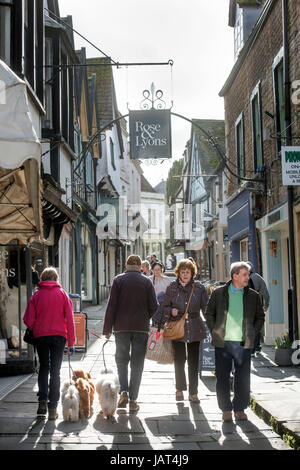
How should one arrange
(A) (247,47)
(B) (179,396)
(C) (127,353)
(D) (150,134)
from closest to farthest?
1. (C) (127,353)
2. (B) (179,396)
3. (D) (150,134)
4. (A) (247,47)

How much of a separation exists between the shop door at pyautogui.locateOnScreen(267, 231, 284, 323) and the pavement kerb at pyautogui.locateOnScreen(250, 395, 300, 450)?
21.1ft

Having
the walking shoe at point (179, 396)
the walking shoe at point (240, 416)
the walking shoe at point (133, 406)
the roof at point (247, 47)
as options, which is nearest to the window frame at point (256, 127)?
the roof at point (247, 47)

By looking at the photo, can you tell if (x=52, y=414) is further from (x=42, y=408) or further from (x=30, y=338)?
(x=30, y=338)

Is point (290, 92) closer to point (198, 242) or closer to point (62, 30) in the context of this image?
point (62, 30)

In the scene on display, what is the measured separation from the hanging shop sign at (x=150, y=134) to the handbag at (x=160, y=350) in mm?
7463

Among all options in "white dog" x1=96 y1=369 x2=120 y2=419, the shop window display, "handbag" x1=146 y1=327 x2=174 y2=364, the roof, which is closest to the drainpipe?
the roof

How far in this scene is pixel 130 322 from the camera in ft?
25.3

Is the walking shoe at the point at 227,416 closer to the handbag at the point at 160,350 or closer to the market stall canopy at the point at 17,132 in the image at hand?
the handbag at the point at 160,350

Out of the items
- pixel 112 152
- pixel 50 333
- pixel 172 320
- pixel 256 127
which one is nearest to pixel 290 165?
pixel 172 320

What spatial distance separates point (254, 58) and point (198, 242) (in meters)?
24.5

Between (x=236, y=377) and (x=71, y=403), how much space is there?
6.00 feet

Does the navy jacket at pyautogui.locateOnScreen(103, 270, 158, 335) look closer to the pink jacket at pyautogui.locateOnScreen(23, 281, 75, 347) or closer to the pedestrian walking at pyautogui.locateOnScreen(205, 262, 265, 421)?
the pink jacket at pyautogui.locateOnScreen(23, 281, 75, 347)

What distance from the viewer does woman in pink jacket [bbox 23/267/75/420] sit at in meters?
7.14
